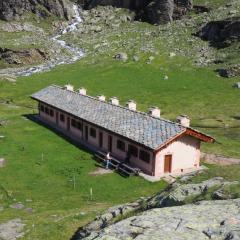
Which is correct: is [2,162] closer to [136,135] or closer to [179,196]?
[136,135]

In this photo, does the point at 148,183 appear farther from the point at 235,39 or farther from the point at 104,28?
the point at 104,28

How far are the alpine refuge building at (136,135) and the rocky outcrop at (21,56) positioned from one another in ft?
230

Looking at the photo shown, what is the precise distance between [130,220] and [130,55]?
10820cm

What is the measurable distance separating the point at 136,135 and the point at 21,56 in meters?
90.1

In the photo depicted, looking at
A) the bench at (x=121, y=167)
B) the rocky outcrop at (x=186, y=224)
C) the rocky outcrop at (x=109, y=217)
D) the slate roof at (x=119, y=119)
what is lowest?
the bench at (x=121, y=167)

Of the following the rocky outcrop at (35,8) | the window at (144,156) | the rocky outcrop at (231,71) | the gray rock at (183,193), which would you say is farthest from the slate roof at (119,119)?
the rocky outcrop at (35,8)

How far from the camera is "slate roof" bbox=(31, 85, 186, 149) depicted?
153 ft

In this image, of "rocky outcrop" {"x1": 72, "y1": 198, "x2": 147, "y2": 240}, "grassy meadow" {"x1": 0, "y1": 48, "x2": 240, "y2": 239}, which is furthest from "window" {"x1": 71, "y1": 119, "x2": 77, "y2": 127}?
"rocky outcrop" {"x1": 72, "y1": 198, "x2": 147, "y2": 240}

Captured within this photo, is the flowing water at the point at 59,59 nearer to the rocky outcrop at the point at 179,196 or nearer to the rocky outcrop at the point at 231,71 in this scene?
the rocky outcrop at the point at 231,71

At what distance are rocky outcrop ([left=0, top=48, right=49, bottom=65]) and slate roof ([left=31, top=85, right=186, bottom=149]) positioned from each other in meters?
63.3

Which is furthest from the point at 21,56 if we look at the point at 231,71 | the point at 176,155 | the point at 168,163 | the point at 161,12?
the point at 168,163

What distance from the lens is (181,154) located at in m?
47.5

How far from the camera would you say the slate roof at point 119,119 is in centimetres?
4648

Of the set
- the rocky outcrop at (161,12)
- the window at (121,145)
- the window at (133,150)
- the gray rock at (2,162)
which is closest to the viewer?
the window at (133,150)
